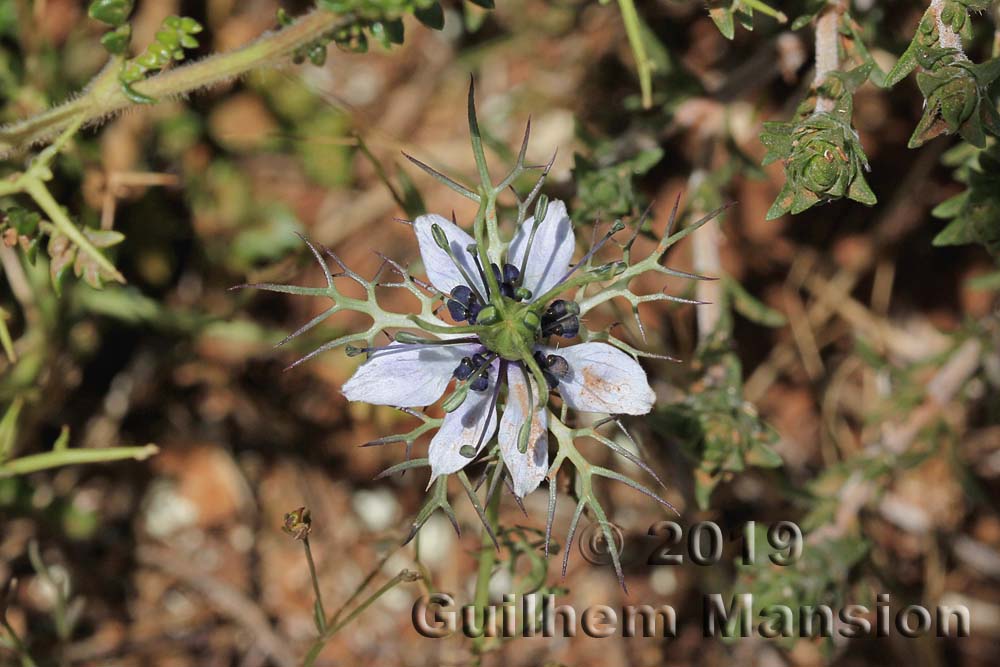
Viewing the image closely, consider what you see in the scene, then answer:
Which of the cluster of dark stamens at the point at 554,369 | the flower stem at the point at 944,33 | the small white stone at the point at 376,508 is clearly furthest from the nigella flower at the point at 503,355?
the small white stone at the point at 376,508

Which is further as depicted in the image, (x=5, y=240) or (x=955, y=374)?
(x=955, y=374)

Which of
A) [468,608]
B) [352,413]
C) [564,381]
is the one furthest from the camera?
[352,413]

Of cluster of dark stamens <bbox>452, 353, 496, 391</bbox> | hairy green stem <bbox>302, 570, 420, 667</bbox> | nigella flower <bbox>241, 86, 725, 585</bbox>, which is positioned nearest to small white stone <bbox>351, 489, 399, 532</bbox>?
hairy green stem <bbox>302, 570, 420, 667</bbox>

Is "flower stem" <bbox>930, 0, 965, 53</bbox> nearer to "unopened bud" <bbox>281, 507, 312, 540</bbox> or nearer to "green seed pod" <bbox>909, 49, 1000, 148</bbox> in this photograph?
"green seed pod" <bbox>909, 49, 1000, 148</bbox>

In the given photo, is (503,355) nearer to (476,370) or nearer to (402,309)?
(476,370)

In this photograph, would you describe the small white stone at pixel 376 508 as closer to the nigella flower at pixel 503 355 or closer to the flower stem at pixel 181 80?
the nigella flower at pixel 503 355

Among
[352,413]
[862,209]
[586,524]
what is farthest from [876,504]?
[352,413]

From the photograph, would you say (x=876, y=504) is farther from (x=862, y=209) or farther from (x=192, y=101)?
(x=192, y=101)
